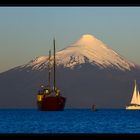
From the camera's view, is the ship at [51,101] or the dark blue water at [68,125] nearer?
the dark blue water at [68,125]

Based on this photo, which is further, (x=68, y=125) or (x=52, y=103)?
(x=52, y=103)

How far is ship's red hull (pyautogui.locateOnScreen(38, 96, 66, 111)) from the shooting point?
2170 inches

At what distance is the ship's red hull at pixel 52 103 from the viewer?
55125mm

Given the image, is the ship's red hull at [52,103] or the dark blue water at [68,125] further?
the ship's red hull at [52,103]

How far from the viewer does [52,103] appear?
5512 centimetres

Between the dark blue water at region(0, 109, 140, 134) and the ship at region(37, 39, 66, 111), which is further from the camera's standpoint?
the ship at region(37, 39, 66, 111)
